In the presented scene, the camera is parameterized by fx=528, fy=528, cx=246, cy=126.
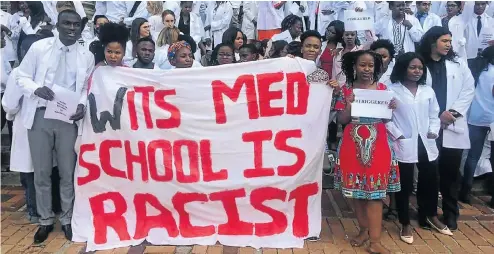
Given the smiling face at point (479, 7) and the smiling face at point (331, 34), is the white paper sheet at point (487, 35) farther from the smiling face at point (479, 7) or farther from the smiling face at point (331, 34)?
the smiling face at point (331, 34)

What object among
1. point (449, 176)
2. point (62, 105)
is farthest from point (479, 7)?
point (62, 105)

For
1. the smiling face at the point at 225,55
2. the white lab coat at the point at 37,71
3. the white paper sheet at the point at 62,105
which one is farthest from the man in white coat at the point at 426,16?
the white paper sheet at the point at 62,105

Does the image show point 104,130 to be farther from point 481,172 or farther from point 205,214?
point 481,172

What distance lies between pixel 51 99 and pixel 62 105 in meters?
0.11

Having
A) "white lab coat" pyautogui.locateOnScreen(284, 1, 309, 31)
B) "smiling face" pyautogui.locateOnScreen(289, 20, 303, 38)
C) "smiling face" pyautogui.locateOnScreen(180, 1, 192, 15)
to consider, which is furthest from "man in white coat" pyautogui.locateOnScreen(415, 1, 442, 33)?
"smiling face" pyautogui.locateOnScreen(180, 1, 192, 15)

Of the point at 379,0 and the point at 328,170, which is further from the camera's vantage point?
the point at 379,0

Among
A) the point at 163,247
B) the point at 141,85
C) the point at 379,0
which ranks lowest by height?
the point at 163,247

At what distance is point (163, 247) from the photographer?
15.4ft

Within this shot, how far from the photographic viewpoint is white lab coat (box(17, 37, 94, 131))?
471cm

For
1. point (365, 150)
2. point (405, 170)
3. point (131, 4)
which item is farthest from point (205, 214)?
point (131, 4)

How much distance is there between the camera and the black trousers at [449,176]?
5188mm

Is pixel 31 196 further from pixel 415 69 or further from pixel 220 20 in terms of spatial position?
pixel 220 20

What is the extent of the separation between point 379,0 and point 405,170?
4.50 meters

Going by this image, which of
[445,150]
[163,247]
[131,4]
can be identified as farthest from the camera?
[131,4]
